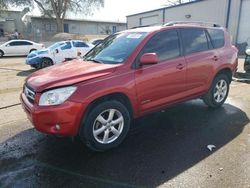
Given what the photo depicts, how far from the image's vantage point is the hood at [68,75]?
3630 millimetres

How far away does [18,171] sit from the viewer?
3490 mm

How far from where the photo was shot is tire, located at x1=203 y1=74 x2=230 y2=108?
5668 mm

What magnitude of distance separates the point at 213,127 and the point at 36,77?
10.5 ft

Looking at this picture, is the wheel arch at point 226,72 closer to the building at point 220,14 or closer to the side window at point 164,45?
the side window at point 164,45

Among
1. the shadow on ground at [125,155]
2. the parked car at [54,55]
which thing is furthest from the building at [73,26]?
the shadow on ground at [125,155]

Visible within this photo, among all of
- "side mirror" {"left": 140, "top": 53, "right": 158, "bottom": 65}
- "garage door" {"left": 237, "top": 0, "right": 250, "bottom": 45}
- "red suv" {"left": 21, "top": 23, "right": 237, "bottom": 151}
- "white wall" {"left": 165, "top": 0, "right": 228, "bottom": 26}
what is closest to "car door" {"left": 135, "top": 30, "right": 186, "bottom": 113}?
"red suv" {"left": 21, "top": 23, "right": 237, "bottom": 151}

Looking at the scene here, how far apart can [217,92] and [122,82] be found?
2855mm

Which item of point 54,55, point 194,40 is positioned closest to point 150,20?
point 54,55

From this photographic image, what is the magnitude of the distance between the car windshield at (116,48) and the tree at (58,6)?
39.7 meters

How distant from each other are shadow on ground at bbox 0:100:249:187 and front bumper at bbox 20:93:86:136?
0.48 metres

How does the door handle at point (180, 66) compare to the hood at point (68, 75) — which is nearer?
the hood at point (68, 75)

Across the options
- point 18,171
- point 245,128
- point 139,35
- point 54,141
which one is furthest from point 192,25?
→ point 18,171

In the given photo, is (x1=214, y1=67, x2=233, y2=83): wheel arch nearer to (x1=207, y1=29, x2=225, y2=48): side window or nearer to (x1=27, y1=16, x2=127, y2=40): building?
(x1=207, y1=29, x2=225, y2=48): side window

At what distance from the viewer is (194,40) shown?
5.18 m
